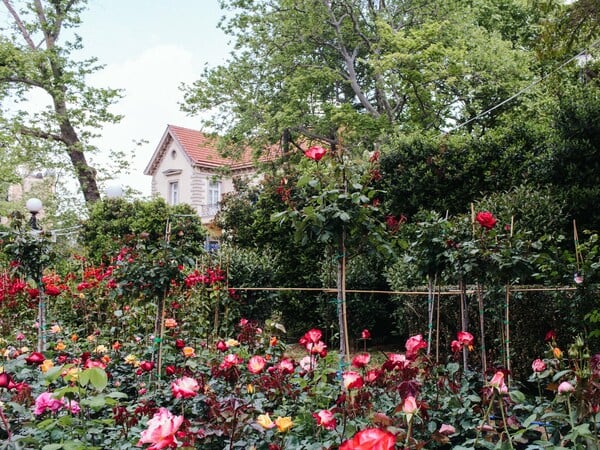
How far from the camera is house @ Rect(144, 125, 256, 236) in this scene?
25938mm

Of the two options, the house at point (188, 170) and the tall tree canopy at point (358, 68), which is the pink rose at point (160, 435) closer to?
the tall tree canopy at point (358, 68)

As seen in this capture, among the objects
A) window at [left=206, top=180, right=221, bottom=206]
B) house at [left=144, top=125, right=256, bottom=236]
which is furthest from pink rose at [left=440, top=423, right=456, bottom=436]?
window at [left=206, top=180, right=221, bottom=206]

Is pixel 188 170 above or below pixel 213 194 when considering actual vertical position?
above

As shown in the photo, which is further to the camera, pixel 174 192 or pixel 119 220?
pixel 174 192

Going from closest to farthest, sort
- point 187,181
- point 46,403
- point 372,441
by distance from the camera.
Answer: point 372,441
point 46,403
point 187,181

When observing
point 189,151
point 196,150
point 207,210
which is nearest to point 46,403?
point 207,210

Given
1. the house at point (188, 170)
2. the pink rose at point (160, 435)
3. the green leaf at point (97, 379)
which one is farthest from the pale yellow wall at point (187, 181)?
the pink rose at point (160, 435)

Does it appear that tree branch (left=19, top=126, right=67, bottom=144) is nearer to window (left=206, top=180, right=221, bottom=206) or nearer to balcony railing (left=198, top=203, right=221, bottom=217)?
balcony railing (left=198, top=203, right=221, bottom=217)

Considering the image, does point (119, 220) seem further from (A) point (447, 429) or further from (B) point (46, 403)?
(A) point (447, 429)

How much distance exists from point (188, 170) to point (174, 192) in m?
1.95

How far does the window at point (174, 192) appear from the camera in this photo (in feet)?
90.4

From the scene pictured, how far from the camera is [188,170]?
26.5m

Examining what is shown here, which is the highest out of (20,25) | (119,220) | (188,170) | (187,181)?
(20,25)

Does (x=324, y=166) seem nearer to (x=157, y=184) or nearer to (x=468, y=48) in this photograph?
(x=468, y=48)
